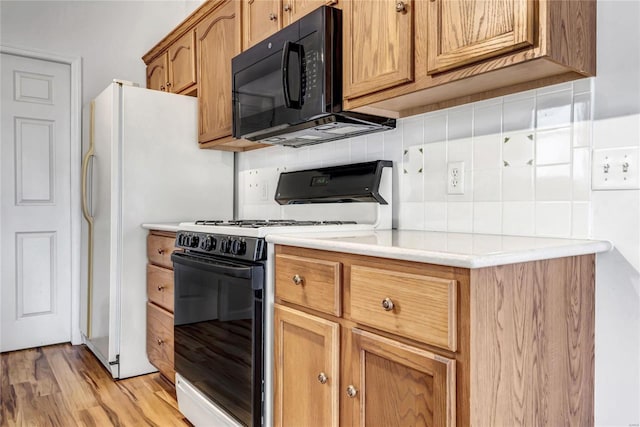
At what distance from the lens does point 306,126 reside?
186 centimetres

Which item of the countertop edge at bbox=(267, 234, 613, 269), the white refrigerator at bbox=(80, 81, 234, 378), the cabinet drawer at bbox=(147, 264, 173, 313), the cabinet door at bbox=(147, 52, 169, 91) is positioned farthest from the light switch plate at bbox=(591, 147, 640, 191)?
the cabinet door at bbox=(147, 52, 169, 91)

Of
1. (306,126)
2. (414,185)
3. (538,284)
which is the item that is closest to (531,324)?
(538,284)

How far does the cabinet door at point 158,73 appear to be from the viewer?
120 inches

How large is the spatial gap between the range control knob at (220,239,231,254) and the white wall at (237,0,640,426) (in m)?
0.71

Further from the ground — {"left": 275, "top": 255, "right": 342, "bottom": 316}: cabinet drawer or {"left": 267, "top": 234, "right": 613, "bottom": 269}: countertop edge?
{"left": 267, "top": 234, "right": 613, "bottom": 269}: countertop edge

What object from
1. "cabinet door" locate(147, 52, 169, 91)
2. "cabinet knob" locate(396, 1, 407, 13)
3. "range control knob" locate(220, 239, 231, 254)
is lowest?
"range control knob" locate(220, 239, 231, 254)

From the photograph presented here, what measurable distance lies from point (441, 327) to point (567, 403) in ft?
1.65

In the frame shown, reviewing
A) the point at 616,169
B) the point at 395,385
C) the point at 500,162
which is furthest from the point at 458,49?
the point at 395,385

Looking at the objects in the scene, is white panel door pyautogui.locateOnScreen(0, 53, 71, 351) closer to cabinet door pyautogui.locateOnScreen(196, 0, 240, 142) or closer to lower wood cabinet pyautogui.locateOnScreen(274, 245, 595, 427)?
cabinet door pyautogui.locateOnScreen(196, 0, 240, 142)

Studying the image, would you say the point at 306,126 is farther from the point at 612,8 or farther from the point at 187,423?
the point at 187,423

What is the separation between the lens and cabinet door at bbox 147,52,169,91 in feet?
10.0

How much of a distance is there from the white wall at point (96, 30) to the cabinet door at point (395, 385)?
9.81 feet

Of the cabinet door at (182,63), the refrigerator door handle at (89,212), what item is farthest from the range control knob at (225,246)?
the refrigerator door handle at (89,212)

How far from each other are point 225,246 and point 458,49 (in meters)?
1.04
